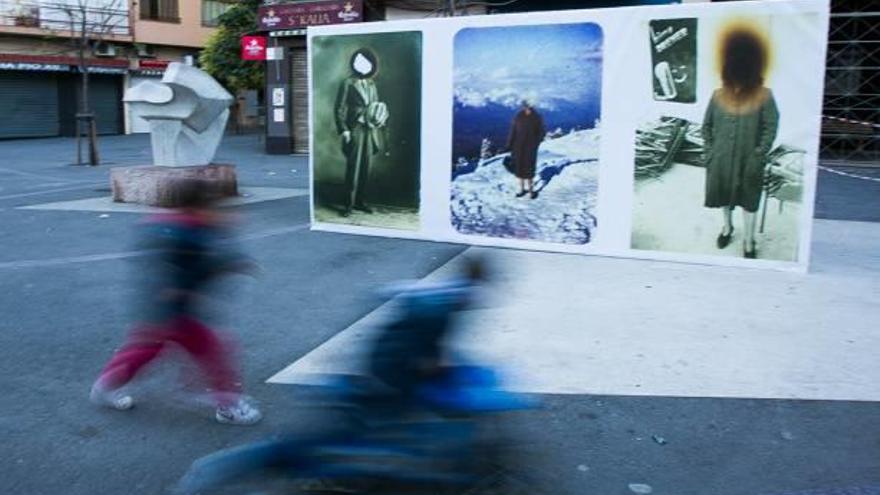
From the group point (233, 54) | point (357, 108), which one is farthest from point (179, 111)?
point (233, 54)

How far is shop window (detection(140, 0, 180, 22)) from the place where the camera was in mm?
37438

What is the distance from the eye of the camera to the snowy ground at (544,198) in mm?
8383

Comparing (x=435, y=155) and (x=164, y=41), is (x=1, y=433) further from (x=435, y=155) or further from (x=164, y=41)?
(x=164, y=41)

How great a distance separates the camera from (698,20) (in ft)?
25.2

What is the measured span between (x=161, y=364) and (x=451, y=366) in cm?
289

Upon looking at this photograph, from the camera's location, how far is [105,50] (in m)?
35.4

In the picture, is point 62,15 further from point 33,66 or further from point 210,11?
point 210,11

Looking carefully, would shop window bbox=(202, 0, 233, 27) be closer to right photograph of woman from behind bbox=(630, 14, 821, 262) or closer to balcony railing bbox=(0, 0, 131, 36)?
balcony railing bbox=(0, 0, 131, 36)

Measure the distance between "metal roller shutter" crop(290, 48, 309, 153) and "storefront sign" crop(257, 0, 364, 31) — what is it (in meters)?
0.78

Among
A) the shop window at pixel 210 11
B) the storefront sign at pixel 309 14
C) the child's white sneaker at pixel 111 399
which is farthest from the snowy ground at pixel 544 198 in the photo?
the shop window at pixel 210 11

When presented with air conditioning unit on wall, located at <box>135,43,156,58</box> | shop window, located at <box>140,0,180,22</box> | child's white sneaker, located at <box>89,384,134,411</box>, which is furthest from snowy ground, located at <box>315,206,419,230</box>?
shop window, located at <box>140,0,180,22</box>

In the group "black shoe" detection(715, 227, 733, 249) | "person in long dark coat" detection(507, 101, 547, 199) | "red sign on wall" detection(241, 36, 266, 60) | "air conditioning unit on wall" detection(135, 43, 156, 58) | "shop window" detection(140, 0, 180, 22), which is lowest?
"black shoe" detection(715, 227, 733, 249)

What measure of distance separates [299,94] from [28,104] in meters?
16.4

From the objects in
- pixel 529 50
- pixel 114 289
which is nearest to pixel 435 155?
pixel 529 50
